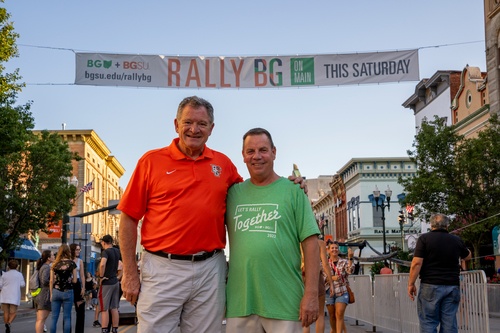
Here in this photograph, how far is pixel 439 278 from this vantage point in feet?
29.4

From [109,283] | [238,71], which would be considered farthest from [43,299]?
[238,71]

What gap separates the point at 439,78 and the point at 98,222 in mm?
41767

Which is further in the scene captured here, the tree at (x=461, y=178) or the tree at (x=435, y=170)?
the tree at (x=435, y=170)

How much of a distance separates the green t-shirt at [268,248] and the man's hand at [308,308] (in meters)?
0.07

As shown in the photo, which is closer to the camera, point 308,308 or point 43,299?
point 308,308

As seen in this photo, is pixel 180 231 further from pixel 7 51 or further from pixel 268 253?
pixel 7 51

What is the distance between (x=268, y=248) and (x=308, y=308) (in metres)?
0.48

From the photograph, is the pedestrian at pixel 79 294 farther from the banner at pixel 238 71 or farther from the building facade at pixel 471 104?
the building facade at pixel 471 104

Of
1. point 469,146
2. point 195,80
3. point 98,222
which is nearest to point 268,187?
point 195,80

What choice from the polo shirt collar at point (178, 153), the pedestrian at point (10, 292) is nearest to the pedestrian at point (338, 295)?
the polo shirt collar at point (178, 153)

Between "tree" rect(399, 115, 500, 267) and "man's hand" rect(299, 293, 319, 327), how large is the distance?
2632 centimetres

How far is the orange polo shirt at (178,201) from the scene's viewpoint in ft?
16.1

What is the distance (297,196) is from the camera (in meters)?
5.01

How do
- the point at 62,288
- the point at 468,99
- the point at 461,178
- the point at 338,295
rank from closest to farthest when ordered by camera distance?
the point at 62,288 → the point at 338,295 → the point at 461,178 → the point at 468,99
